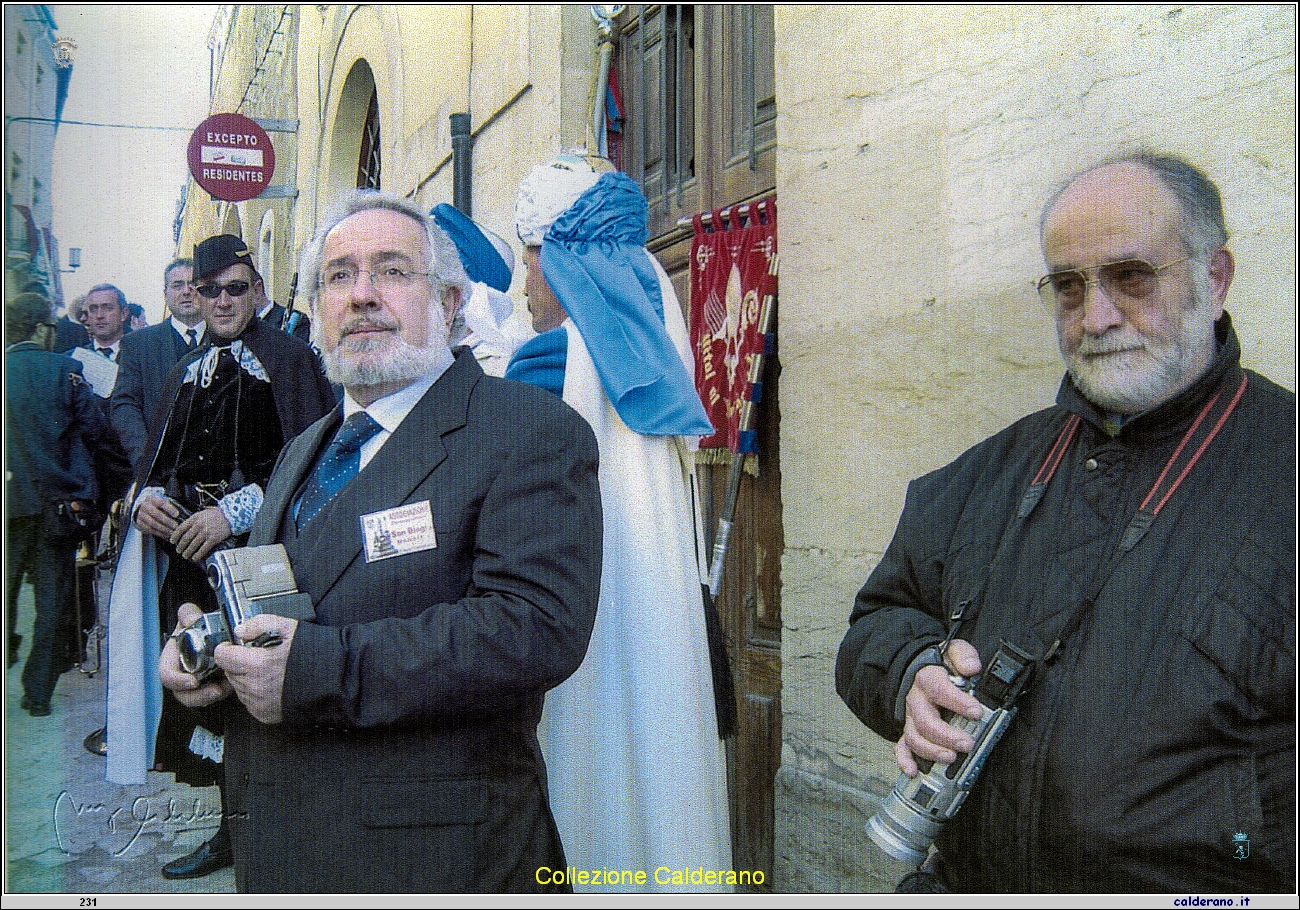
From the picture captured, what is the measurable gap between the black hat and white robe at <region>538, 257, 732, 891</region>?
28.8 inches

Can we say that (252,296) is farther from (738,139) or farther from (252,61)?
(738,139)

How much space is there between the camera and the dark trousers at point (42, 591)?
80.6 inches

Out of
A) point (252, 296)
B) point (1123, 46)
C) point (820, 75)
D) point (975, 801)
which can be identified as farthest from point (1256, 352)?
point (252, 296)

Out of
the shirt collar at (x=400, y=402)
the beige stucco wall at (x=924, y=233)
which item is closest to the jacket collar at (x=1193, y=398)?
the beige stucco wall at (x=924, y=233)

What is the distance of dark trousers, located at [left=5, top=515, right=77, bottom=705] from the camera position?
205 cm

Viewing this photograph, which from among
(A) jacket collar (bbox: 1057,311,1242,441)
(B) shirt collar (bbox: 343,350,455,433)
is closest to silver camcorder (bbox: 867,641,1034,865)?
(A) jacket collar (bbox: 1057,311,1242,441)

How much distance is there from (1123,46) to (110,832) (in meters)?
2.40

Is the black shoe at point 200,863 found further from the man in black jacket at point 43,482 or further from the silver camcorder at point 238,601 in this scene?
the silver camcorder at point 238,601

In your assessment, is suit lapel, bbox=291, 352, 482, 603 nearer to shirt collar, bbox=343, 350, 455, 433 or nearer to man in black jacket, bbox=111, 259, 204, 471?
shirt collar, bbox=343, 350, 455, 433

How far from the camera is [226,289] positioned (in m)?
2.16

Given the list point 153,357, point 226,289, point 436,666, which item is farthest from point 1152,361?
point 153,357

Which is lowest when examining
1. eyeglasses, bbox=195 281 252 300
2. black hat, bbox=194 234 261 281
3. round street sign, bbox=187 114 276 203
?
eyeglasses, bbox=195 281 252 300

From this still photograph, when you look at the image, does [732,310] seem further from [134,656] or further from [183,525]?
[134,656]

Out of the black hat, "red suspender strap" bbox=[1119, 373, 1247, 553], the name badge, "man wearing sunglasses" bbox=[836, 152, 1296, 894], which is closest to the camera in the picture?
"man wearing sunglasses" bbox=[836, 152, 1296, 894]
